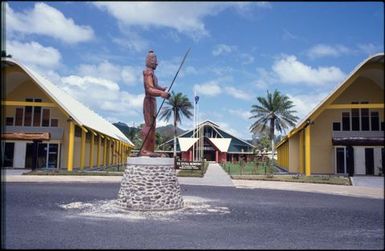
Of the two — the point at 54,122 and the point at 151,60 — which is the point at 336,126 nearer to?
the point at 151,60

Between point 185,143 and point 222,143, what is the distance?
660cm

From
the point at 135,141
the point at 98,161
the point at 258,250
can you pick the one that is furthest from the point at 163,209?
the point at 135,141

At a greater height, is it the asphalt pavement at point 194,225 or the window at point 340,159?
the window at point 340,159

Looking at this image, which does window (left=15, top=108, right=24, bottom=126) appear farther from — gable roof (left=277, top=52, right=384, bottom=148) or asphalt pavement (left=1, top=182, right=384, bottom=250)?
gable roof (left=277, top=52, right=384, bottom=148)

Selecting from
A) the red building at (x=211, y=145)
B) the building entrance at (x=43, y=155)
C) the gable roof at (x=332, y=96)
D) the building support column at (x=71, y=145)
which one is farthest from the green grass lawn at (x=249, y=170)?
the red building at (x=211, y=145)

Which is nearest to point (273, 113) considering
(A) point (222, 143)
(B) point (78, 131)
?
(A) point (222, 143)

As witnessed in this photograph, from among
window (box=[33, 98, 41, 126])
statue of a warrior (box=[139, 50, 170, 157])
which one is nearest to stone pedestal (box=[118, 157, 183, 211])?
statue of a warrior (box=[139, 50, 170, 157])

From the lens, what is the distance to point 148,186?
1112 cm

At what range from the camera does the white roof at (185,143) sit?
59062mm

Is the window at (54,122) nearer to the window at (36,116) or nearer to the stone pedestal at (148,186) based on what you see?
the window at (36,116)

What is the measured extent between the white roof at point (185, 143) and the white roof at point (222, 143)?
11.1 feet

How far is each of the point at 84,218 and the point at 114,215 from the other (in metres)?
0.94

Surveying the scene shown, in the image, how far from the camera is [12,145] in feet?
93.0

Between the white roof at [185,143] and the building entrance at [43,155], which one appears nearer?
the building entrance at [43,155]
